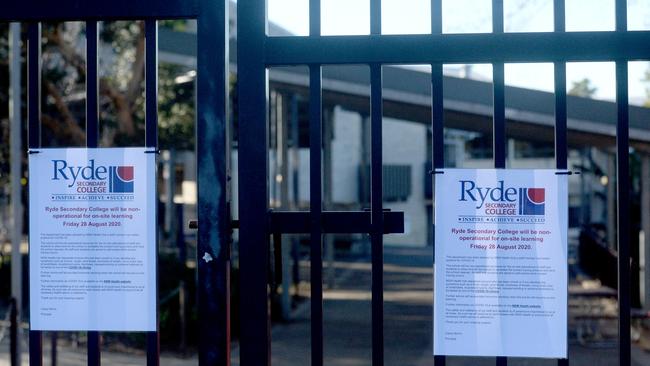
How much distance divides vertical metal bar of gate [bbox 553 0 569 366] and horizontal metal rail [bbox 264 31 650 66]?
0.04 m

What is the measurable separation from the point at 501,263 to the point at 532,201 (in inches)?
9.7

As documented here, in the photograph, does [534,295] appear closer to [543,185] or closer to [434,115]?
[543,185]

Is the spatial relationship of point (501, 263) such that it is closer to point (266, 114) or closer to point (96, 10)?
point (266, 114)

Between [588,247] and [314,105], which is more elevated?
[314,105]

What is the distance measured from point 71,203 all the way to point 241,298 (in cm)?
74

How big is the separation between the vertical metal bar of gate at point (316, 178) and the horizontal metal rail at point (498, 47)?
0.38 feet

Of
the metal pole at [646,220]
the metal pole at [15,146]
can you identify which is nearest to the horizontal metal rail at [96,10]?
the metal pole at [15,146]

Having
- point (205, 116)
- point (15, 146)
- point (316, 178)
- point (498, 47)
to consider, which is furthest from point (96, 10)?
point (15, 146)

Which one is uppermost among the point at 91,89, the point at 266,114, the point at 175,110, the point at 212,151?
the point at 175,110

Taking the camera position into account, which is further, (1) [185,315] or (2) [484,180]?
(1) [185,315]

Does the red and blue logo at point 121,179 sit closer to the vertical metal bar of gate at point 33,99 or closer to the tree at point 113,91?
the vertical metal bar of gate at point 33,99

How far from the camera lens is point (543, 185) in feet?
10.4

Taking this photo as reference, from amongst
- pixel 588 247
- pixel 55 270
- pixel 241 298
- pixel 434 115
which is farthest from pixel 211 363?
pixel 588 247

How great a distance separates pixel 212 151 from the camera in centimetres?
332
